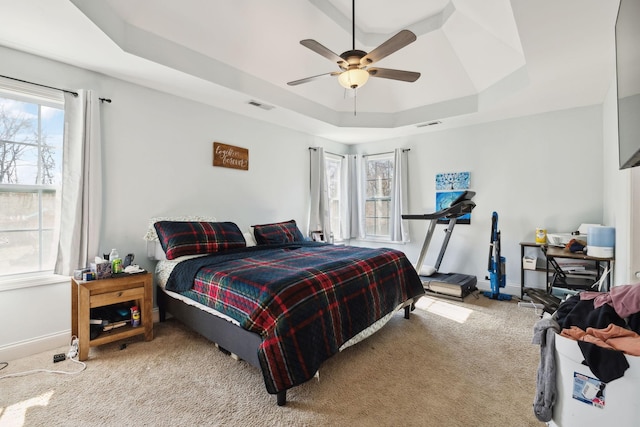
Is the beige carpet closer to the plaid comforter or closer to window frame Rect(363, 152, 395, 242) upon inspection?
the plaid comforter

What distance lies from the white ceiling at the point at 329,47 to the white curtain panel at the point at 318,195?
0.64 m

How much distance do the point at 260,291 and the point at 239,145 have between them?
2599 millimetres

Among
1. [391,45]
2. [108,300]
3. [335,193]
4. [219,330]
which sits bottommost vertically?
[219,330]

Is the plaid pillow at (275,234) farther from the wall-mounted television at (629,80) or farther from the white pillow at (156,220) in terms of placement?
the wall-mounted television at (629,80)

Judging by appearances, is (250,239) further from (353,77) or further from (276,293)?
(353,77)

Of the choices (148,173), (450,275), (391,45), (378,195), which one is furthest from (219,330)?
(378,195)

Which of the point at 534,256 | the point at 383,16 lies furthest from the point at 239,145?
the point at 534,256

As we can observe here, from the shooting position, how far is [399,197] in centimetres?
496

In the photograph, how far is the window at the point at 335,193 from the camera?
18.2 feet

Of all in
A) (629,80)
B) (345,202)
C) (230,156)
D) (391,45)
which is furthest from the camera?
(345,202)

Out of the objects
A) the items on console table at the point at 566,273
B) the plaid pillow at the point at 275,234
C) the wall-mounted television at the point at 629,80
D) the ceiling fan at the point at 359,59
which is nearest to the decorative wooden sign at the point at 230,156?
the plaid pillow at the point at 275,234

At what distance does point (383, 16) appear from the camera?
309 centimetres

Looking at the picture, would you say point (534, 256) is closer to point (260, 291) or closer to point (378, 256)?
point (378, 256)

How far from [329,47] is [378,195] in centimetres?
281
